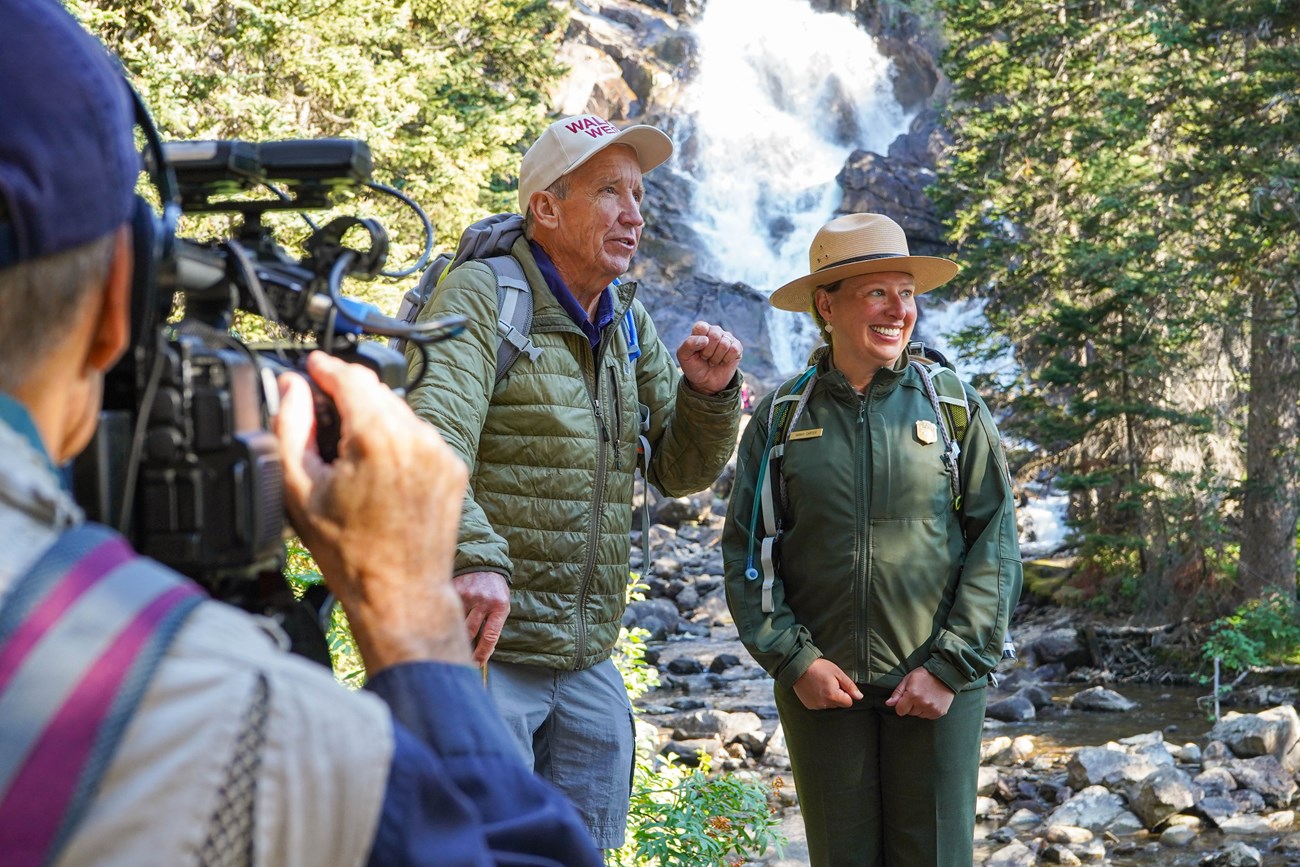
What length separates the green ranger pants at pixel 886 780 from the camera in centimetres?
366

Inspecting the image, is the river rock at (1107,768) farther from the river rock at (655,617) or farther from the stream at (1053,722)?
the river rock at (655,617)

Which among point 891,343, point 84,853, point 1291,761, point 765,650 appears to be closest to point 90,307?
point 84,853

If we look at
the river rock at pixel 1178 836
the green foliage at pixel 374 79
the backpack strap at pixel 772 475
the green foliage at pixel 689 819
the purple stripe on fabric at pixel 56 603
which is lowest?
the river rock at pixel 1178 836

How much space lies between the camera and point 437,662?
1.13 m

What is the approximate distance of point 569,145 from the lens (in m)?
3.50

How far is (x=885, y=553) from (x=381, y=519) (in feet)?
9.13

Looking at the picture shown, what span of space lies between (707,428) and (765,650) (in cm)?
73

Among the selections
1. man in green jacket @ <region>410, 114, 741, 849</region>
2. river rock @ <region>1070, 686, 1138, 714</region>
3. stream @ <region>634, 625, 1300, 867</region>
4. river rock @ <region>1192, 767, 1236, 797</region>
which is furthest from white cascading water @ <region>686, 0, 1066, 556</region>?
man in green jacket @ <region>410, 114, 741, 849</region>

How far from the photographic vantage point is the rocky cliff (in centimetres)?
2884

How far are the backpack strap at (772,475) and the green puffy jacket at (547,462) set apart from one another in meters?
0.63

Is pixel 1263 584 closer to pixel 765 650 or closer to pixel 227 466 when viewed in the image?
pixel 765 650

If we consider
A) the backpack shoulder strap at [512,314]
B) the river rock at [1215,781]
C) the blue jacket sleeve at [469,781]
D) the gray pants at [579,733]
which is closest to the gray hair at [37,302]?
the blue jacket sleeve at [469,781]

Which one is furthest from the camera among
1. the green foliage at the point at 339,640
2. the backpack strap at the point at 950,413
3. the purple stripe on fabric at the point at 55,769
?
the green foliage at the point at 339,640

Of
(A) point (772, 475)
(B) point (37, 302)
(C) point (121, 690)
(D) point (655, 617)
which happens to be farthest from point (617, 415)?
(D) point (655, 617)
